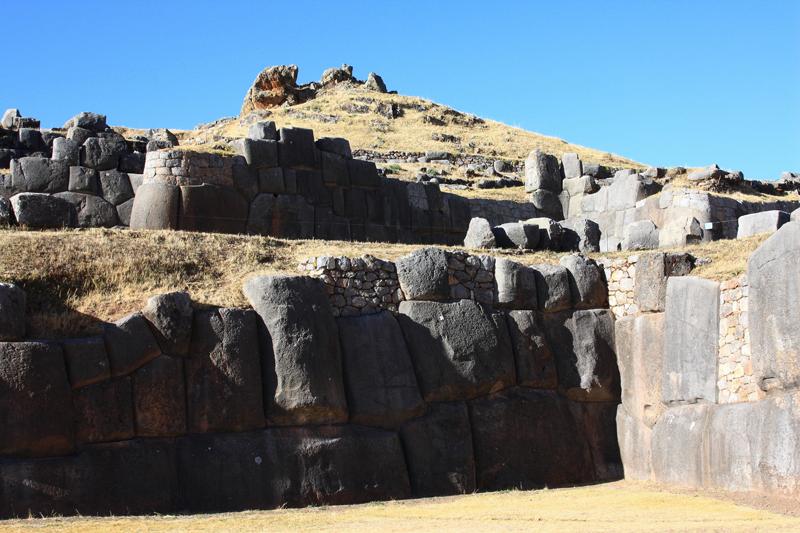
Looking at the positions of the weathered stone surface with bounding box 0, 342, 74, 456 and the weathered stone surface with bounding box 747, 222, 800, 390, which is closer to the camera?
the weathered stone surface with bounding box 0, 342, 74, 456

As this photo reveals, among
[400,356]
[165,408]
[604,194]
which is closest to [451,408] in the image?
[400,356]

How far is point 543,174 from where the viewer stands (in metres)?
38.0

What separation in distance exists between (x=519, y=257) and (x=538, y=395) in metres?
4.16

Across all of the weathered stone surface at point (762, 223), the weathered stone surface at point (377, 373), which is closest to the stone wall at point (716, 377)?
the weathered stone surface at point (377, 373)

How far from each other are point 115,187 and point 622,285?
41.5 feet

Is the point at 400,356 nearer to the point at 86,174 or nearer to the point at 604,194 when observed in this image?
the point at 86,174

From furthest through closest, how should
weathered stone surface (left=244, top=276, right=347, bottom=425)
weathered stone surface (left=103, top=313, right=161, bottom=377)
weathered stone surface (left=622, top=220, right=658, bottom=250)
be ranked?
1. weathered stone surface (left=622, top=220, right=658, bottom=250)
2. weathered stone surface (left=244, top=276, right=347, bottom=425)
3. weathered stone surface (left=103, top=313, right=161, bottom=377)

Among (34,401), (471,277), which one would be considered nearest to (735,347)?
(471,277)

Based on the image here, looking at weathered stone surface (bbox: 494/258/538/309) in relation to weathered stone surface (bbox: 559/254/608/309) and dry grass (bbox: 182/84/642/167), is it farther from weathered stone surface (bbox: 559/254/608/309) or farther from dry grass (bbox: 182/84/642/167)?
dry grass (bbox: 182/84/642/167)

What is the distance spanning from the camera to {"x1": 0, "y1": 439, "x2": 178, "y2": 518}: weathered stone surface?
50.9 ft

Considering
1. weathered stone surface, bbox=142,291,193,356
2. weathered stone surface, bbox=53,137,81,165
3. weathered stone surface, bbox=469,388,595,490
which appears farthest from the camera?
weathered stone surface, bbox=53,137,81,165

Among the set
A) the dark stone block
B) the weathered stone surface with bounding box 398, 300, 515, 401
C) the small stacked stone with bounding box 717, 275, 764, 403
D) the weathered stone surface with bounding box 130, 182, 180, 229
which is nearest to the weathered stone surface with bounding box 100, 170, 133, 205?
the weathered stone surface with bounding box 130, 182, 180, 229

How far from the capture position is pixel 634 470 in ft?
69.3

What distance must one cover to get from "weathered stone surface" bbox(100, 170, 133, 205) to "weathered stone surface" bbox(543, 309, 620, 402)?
11046 mm
